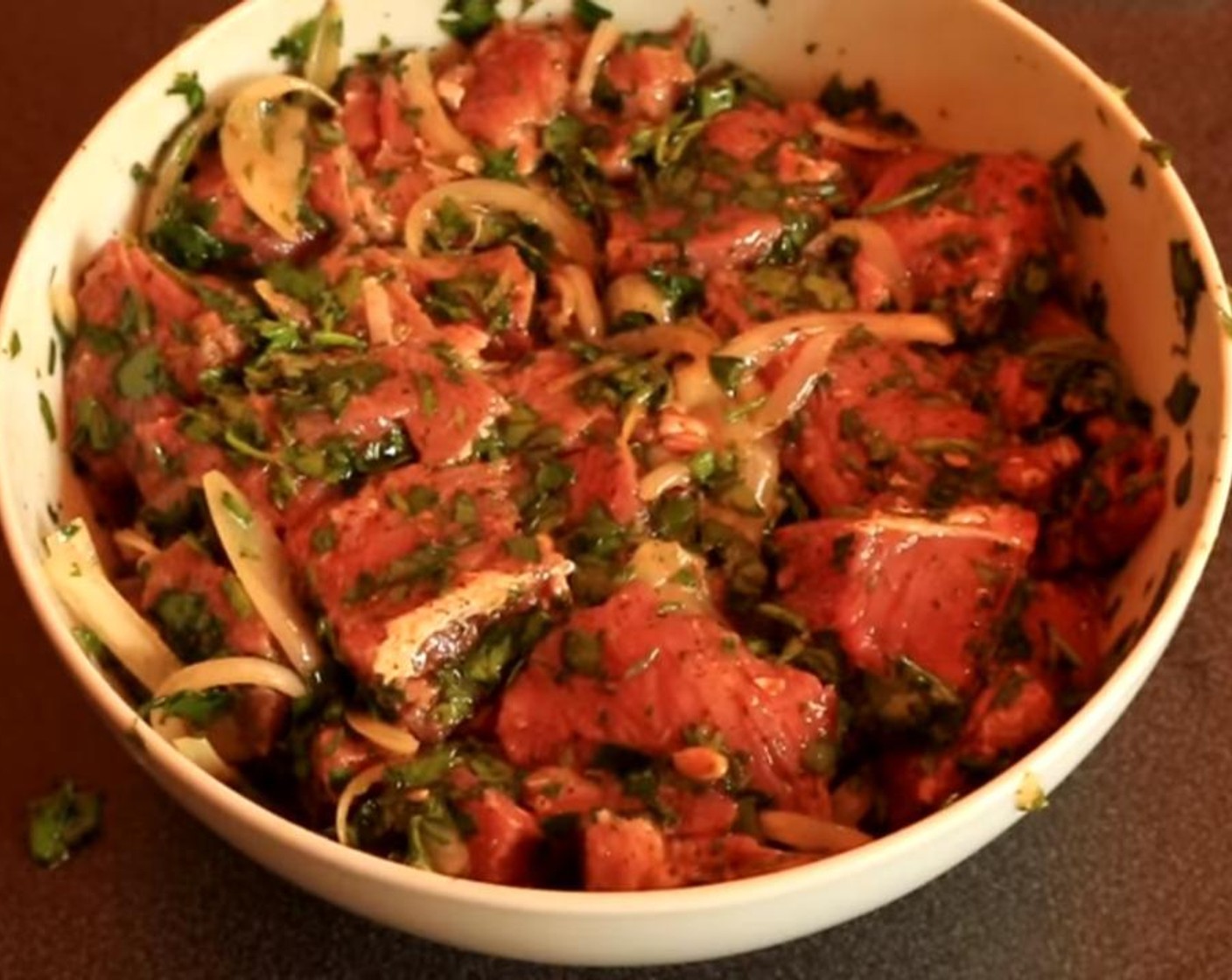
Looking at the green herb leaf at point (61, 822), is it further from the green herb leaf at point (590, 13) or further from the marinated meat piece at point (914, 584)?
the green herb leaf at point (590, 13)

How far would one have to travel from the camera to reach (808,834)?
4.15 feet

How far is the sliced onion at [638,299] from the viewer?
1624 mm

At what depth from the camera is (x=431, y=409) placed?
1503 millimetres

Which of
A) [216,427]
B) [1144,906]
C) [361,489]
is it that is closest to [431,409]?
[361,489]

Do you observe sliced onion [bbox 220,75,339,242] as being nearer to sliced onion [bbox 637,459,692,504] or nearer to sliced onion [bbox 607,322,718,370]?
sliced onion [bbox 607,322,718,370]

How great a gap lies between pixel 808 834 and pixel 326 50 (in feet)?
3.24

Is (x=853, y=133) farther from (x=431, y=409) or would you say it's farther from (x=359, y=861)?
(x=359, y=861)

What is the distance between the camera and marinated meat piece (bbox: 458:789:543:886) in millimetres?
1238

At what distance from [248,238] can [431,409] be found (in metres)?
0.32

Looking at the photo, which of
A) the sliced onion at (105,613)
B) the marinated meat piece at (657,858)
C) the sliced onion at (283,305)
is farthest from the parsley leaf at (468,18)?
the marinated meat piece at (657,858)

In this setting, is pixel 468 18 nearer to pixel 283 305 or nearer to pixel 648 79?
pixel 648 79

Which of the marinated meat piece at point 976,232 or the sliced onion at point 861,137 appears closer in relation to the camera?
the marinated meat piece at point 976,232

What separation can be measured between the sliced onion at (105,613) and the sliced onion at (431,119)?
1.92 ft

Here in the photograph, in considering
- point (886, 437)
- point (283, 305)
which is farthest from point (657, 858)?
point (283, 305)
